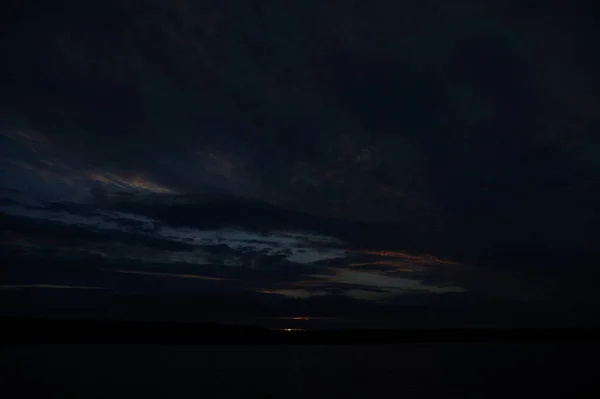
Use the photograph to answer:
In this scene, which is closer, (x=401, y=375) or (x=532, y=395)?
(x=532, y=395)

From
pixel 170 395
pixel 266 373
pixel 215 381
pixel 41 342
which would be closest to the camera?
pixel 170 395

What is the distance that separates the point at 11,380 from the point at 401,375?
53357 mm

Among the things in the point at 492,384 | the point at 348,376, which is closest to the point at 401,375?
the point at 348,376

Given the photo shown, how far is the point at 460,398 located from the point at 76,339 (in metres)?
165

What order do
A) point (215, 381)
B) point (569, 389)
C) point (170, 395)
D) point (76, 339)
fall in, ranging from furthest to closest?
point (76, 339), point (215, 381), point (569, 389), point (170, 395)

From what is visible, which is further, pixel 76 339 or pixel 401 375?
pixel 76 339

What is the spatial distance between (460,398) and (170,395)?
3008 centimetres

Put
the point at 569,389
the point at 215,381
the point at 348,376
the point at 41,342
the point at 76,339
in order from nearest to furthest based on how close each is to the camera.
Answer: the point at 569,389
the point at 215,381
the point at 348,376
the point at 41,342
the point at 76,339

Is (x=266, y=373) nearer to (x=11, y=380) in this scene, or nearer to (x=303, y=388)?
(x=303, y=388)

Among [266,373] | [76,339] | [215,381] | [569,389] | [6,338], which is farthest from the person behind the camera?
[76,339]

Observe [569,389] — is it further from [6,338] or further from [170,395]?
[6,338]

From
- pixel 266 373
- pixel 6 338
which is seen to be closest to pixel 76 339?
pixel 6 338

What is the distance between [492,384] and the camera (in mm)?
70312

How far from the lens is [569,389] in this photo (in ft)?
206
